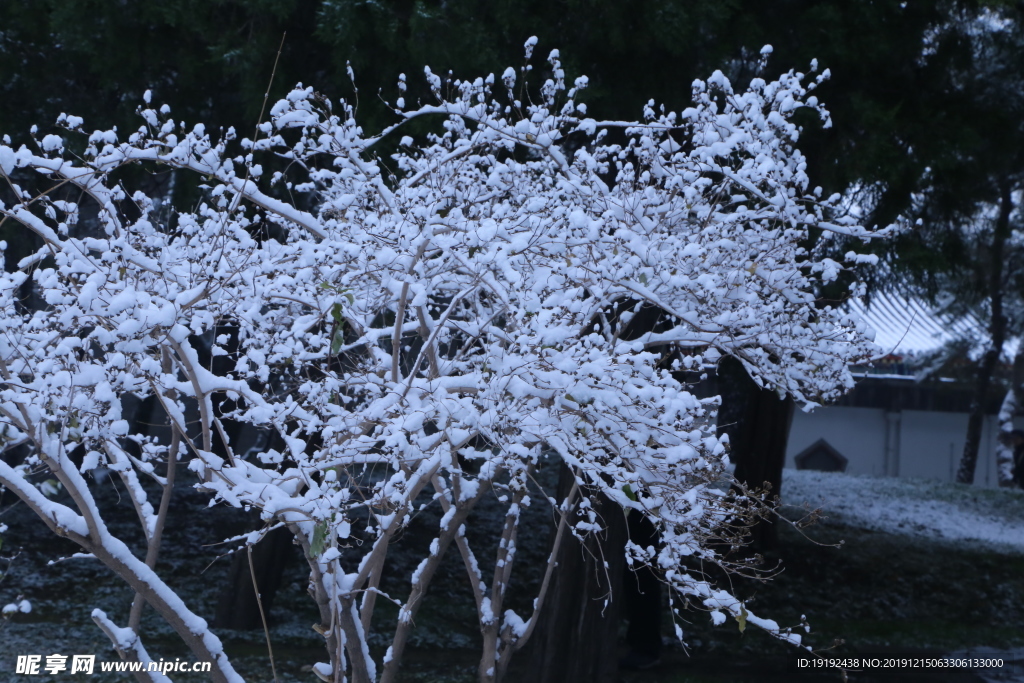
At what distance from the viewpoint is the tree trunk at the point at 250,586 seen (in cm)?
765

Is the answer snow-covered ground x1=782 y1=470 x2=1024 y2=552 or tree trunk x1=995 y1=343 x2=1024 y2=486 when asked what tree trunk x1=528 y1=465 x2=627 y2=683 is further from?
tree trunk x1=995 y1=343 x2=1024 y2=486

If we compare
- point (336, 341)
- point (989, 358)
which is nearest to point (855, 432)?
point (989, 358)

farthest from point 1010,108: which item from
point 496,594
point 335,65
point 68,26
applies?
point 68,26

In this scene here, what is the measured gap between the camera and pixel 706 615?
8555 millimetres

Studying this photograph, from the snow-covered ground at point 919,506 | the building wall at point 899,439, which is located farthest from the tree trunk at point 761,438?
the building wall at point 899,439

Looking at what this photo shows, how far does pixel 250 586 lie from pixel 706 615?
410 cm

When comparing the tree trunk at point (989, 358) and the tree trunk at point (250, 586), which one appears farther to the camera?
the tree trunk at point (989, 358)

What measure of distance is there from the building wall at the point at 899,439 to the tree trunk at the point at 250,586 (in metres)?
16.7

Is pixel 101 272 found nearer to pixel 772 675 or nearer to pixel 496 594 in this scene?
pixel 496 594

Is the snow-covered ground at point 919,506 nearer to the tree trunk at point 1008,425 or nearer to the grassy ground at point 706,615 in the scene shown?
the grassy ground at point 706,615

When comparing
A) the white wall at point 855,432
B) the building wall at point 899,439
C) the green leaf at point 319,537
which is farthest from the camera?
the white wall at point 855,432

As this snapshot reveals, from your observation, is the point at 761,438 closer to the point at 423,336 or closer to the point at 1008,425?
the point at 423,336

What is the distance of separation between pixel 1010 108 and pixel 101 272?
7884 mm

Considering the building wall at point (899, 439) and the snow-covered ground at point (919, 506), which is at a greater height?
the building wall at point (899, 439)
